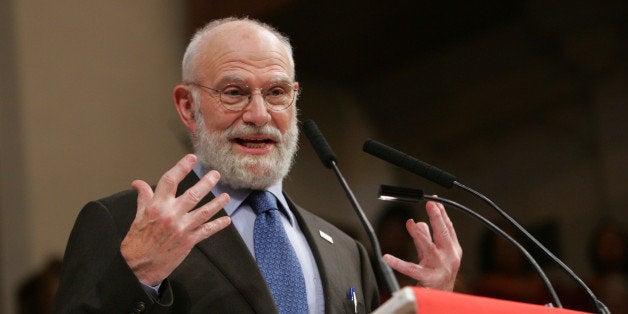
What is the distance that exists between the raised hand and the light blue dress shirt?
0.72ft

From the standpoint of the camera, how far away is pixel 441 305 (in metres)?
1.50

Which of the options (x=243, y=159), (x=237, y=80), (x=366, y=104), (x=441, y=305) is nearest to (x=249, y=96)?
(x=237, y=80)

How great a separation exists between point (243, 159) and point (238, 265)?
1.07ft

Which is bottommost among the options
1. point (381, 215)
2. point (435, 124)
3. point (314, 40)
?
point (381, 215)

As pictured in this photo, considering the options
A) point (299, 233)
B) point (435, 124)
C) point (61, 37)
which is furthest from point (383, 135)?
point (299, 233)

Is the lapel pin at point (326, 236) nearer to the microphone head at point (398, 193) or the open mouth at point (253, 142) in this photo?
the open mouth at point (253, 142)

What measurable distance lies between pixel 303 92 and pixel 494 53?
4.43ft

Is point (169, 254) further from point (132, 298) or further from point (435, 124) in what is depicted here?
point (435, 124)

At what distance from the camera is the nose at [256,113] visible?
243 cm

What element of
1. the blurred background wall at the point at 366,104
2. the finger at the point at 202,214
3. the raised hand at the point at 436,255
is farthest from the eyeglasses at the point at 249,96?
the blurred background wall at the point at 366,104

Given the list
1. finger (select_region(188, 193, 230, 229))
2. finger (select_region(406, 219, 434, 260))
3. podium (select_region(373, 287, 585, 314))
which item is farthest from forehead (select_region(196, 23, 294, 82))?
podium (select_region(373, 287, 585, 314))

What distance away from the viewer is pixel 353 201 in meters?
1.81

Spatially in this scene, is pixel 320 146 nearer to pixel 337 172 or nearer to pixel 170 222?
pixel 337 172

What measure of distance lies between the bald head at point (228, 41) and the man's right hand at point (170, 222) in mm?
701
